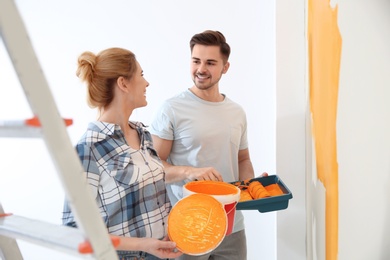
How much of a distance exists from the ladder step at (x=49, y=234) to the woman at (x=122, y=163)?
1.02 feet

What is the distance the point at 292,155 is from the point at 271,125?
0.28 m

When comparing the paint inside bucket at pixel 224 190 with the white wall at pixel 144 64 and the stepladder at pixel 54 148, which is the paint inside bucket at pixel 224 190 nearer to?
the stepladder at pixel 54 148

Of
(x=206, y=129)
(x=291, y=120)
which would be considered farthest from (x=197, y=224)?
(x=291, y=120)

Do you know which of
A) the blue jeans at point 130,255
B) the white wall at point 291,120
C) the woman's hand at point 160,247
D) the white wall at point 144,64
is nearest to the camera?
the woman's hand at point 160,247

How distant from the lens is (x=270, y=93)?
6.25 ft

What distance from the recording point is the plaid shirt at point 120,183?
3.24 feet

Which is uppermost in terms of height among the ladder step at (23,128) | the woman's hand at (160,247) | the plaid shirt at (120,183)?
the ladder step at (23,128)

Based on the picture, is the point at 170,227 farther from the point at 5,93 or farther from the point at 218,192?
the point at 5,93

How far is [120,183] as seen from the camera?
3.35ft

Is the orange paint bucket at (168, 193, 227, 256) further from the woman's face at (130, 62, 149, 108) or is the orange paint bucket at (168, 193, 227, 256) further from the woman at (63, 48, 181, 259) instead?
the woman's face at (130, 62, 149, 108)

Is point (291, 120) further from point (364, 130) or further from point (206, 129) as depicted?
point (364, 130)

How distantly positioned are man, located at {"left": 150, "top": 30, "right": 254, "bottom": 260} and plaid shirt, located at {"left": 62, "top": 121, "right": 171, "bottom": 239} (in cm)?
35

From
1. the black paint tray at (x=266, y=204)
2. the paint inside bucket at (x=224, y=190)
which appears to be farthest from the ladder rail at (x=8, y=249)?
the black paint tray at (x=266, y=204)

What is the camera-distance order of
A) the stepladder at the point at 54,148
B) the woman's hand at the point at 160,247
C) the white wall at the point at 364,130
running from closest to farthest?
the stepladder at the point at 54,148 < the white wall at the point at 364,130 < the woman's hand at the point at 160,247
